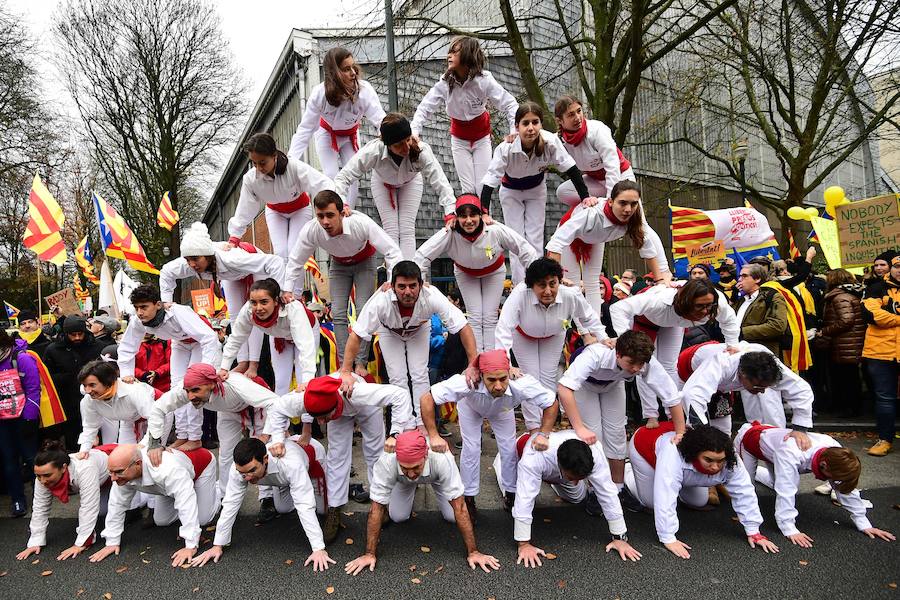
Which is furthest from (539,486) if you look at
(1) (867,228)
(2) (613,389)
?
(1) (867,228)

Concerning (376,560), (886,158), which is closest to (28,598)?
(376,560)

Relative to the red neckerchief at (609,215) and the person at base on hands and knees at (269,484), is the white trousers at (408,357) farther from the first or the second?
the red neckerchief at (609,215)

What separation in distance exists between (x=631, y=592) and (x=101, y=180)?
28.1m

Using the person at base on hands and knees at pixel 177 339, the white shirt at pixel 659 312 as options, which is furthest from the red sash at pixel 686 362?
the person at base on hands and knees at pixel 177 339

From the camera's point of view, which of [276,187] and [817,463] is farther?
[276,187]

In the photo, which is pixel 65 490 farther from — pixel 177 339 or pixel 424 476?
pixel 424 476

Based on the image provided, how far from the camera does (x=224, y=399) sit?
480cm

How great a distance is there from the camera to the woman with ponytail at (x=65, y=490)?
173 inches

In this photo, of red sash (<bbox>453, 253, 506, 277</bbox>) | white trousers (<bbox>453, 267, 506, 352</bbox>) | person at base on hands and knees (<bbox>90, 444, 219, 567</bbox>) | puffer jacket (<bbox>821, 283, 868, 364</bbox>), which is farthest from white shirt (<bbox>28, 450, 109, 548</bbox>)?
puffer jacket (<bbox>821, 283, 868, 364</bbox>)

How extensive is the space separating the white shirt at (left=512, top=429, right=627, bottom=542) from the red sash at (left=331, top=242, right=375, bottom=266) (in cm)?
255

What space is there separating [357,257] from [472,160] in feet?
6.43

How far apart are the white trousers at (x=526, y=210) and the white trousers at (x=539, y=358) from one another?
1080 millimetres

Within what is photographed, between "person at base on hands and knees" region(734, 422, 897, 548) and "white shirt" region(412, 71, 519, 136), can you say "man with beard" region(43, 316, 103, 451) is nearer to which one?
"white shirt" region(412, 71, 519, 136)

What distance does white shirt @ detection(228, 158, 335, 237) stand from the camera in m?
5.50
